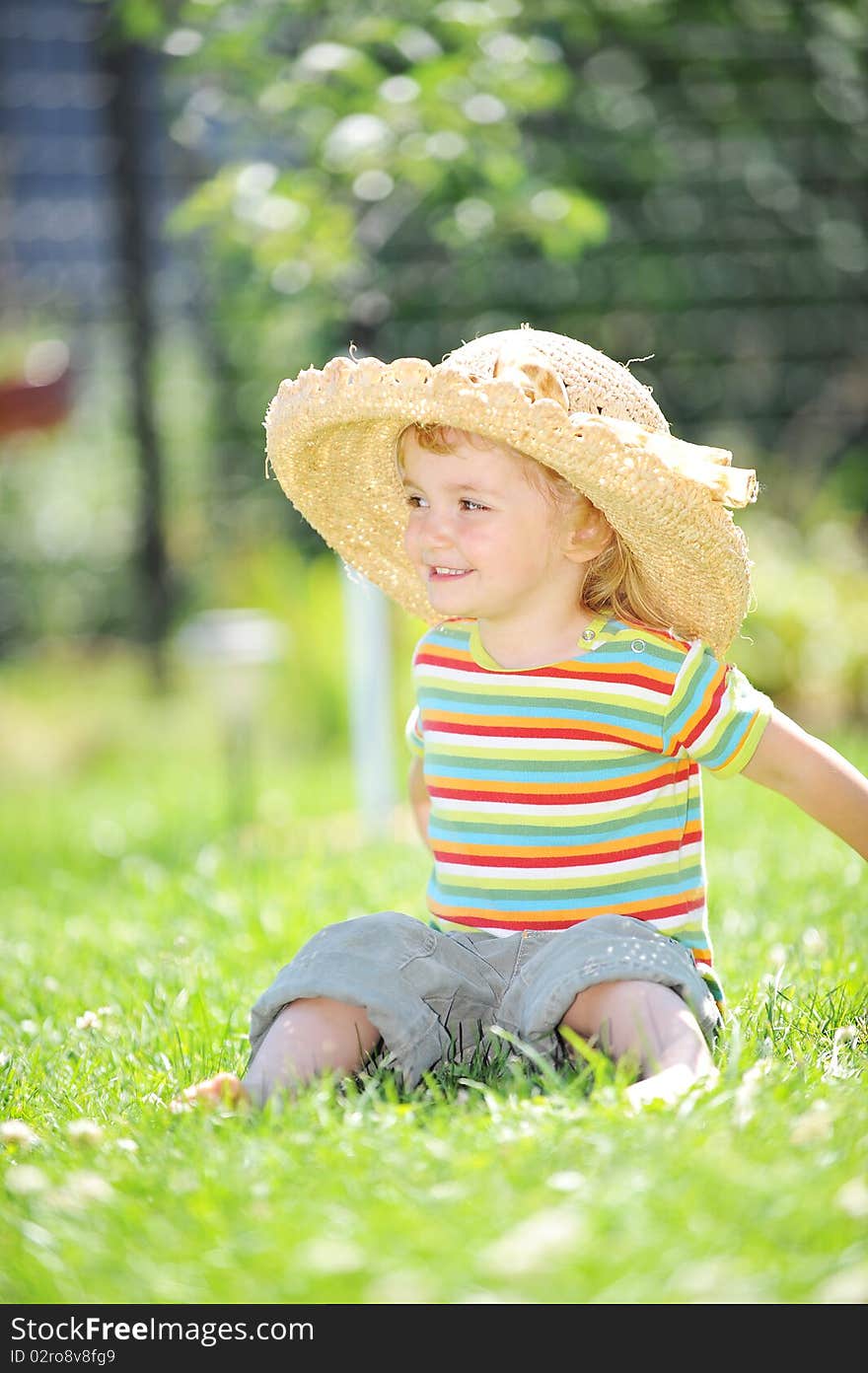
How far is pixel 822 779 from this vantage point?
2.19 meters

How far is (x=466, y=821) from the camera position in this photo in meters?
2.33

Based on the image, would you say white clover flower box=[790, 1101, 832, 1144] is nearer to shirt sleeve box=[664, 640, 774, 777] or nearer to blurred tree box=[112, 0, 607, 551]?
shirt sleeve box=[664, 640, 774, 777]

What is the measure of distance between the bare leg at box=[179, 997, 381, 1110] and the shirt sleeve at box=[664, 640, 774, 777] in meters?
0.60

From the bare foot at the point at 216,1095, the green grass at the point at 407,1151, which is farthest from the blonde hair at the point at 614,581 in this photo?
the bare foot at the point at 216,1095

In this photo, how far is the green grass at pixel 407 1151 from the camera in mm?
1420

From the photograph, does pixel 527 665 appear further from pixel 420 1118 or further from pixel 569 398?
pixel 420 1118

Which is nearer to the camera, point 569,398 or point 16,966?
point 569,398

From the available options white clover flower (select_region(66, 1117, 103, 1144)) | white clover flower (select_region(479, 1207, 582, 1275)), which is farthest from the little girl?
white clover flower (select_region(479, 1207, 582, 1275))

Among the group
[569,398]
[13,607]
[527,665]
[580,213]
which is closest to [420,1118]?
[527,665]

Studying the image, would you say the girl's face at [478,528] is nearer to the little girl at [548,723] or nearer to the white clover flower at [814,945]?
the little girl at [548,723]

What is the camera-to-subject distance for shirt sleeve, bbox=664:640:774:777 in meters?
2.19

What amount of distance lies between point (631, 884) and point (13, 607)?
19.6ft

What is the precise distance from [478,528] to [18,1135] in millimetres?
1027

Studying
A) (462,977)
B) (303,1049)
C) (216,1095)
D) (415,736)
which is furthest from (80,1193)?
(415,736)
